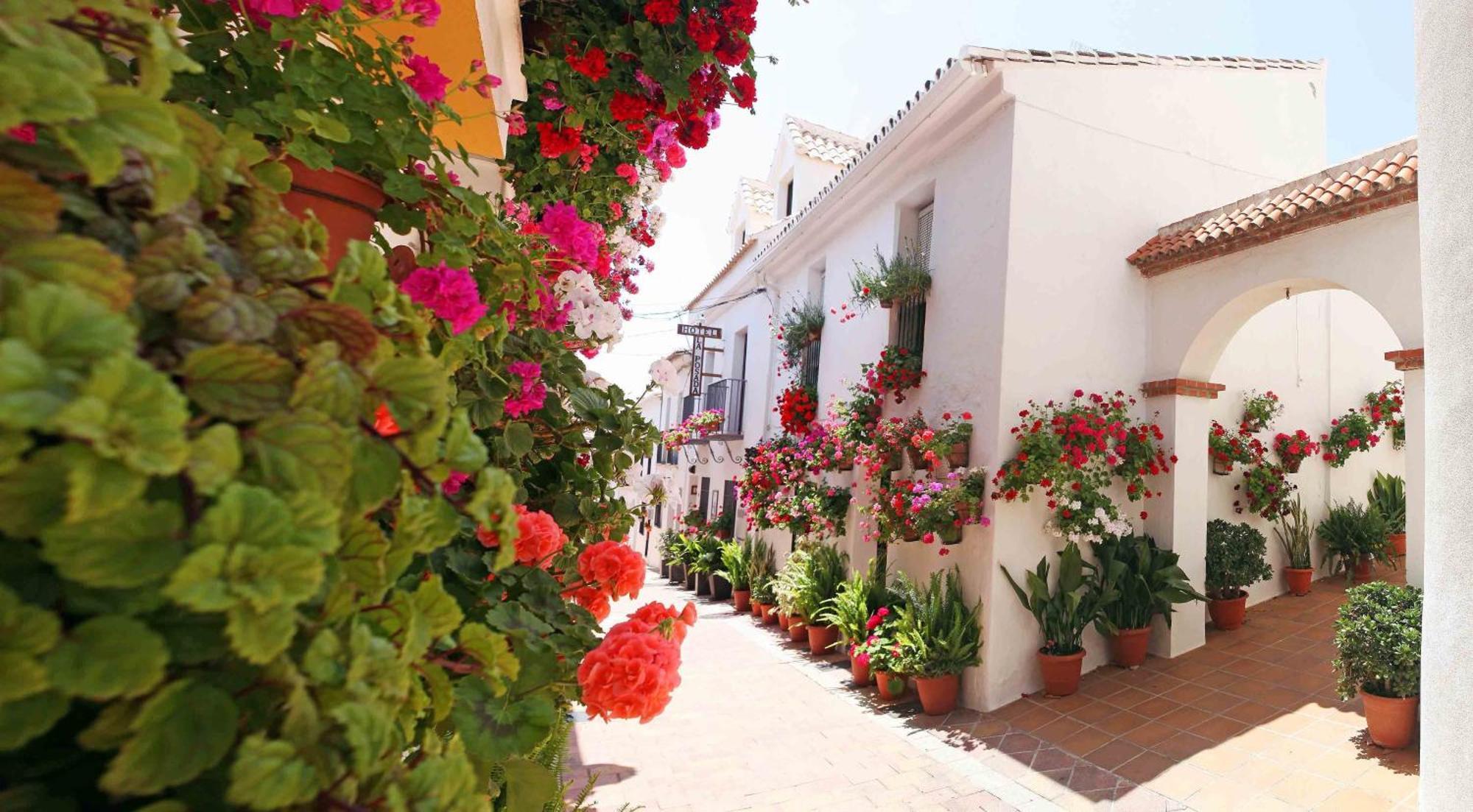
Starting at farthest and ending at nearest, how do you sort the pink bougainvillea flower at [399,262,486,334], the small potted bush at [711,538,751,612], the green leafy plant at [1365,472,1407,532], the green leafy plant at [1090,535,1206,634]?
1. the small potted bush at [711,538,751,612]
2. the green leafy plant at [1365,472,1407,532]
3. the green leafy plant at [1090,535,1206,634]
4. the pink bougainvillea flower at [399,262,486,334]

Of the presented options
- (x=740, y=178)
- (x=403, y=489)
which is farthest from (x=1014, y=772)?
(x=740, y=178)

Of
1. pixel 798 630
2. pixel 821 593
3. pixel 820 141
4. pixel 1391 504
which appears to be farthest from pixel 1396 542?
pixel 820 141

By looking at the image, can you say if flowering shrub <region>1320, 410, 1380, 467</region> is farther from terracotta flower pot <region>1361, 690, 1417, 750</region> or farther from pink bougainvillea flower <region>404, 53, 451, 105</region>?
pink bougainvillea flower <region>404, 53, 451, 105</region>

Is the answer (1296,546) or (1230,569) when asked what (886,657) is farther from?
(1296,546)

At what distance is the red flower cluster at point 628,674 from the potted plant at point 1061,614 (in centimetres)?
497

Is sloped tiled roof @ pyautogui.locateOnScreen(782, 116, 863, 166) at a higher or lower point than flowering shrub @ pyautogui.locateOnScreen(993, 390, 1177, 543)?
higher

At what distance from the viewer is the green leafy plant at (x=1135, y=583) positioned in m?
5.45

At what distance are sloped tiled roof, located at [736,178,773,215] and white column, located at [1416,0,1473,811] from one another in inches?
497

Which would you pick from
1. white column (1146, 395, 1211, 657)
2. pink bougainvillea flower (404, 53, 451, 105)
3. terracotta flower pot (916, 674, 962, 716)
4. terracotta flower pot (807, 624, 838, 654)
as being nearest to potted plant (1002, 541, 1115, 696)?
terracotta flower pot (916, 674, 962, 716)

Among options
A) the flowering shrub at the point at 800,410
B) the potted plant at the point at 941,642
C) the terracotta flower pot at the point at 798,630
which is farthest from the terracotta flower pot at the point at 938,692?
the flowering shrub at the point at 800,410

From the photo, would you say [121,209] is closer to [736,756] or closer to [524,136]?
[524,136]

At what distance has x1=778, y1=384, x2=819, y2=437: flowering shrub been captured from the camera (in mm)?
8727

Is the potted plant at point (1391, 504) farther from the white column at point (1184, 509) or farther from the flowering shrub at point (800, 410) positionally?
the flowering shrub at point (800, 410)

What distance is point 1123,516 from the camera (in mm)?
5809
